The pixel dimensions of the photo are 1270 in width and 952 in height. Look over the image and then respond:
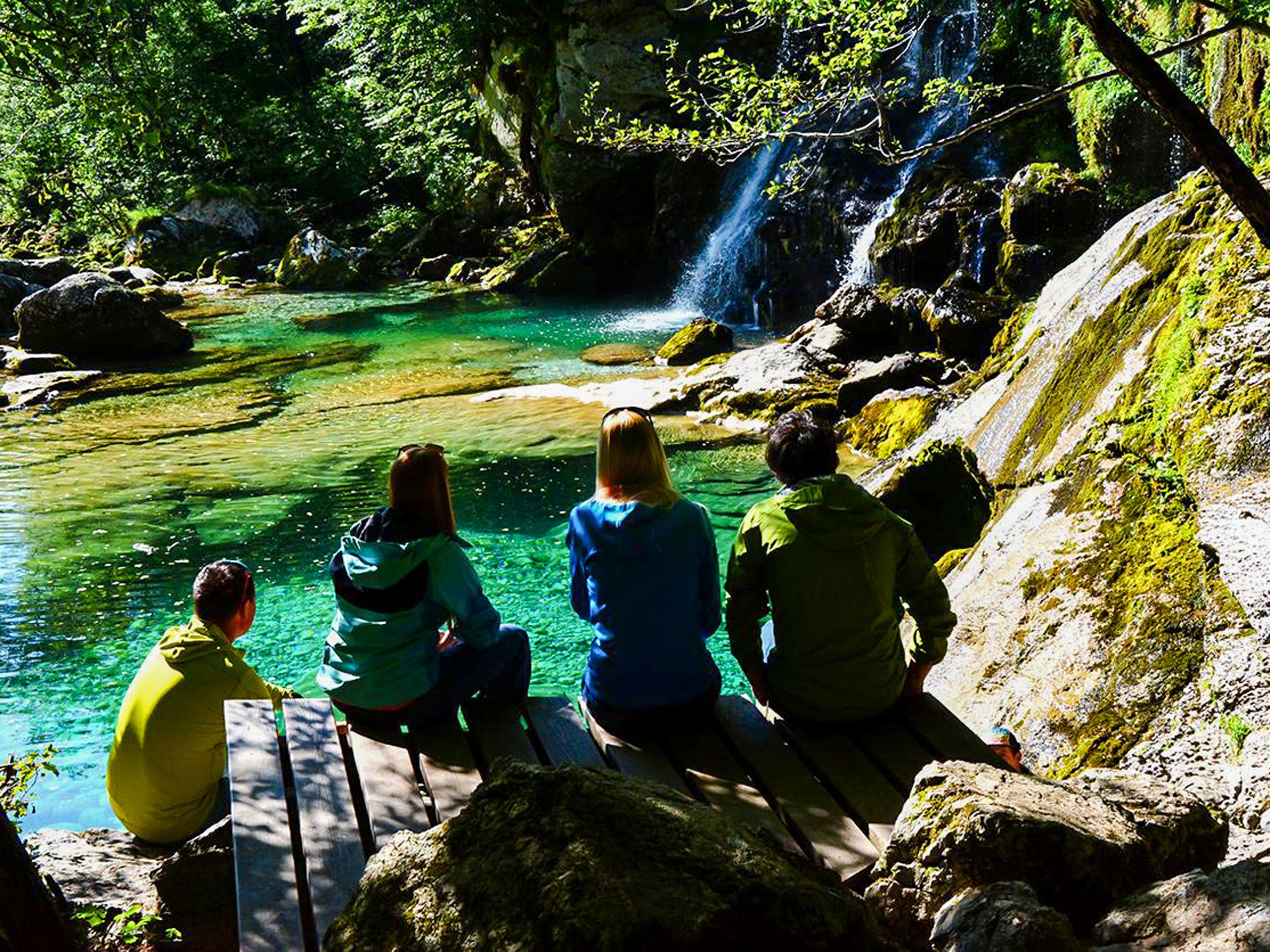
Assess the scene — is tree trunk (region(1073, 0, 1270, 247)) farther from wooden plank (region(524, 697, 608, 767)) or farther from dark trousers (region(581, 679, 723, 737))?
wooden plank (region(524, 697, 608, 767))

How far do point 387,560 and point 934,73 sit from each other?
1999cm

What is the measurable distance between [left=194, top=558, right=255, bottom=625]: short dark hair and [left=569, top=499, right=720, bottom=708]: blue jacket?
1.37 metres

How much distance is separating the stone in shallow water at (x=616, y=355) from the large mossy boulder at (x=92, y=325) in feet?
27.9

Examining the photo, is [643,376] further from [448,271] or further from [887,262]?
[448,271]

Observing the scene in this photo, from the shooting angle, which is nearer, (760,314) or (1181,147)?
(1181,147)

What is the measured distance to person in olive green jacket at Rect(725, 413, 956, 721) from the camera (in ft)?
12.5

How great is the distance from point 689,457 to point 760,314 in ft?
34.7

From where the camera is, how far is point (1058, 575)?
17.9ft

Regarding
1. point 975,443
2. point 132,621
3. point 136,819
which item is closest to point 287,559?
→ point 132,621

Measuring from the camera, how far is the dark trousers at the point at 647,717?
12.4 feet

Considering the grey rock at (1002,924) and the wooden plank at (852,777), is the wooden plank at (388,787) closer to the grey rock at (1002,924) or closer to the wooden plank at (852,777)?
the wooden plank at (852,777)

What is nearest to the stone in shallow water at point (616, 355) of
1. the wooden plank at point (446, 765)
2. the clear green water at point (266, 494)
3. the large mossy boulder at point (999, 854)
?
the clear green water at point (266, 494)

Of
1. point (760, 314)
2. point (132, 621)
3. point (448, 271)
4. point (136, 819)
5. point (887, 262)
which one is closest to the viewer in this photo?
point (136, 819)

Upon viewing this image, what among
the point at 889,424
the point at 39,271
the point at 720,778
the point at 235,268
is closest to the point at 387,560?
the point at 720,778
